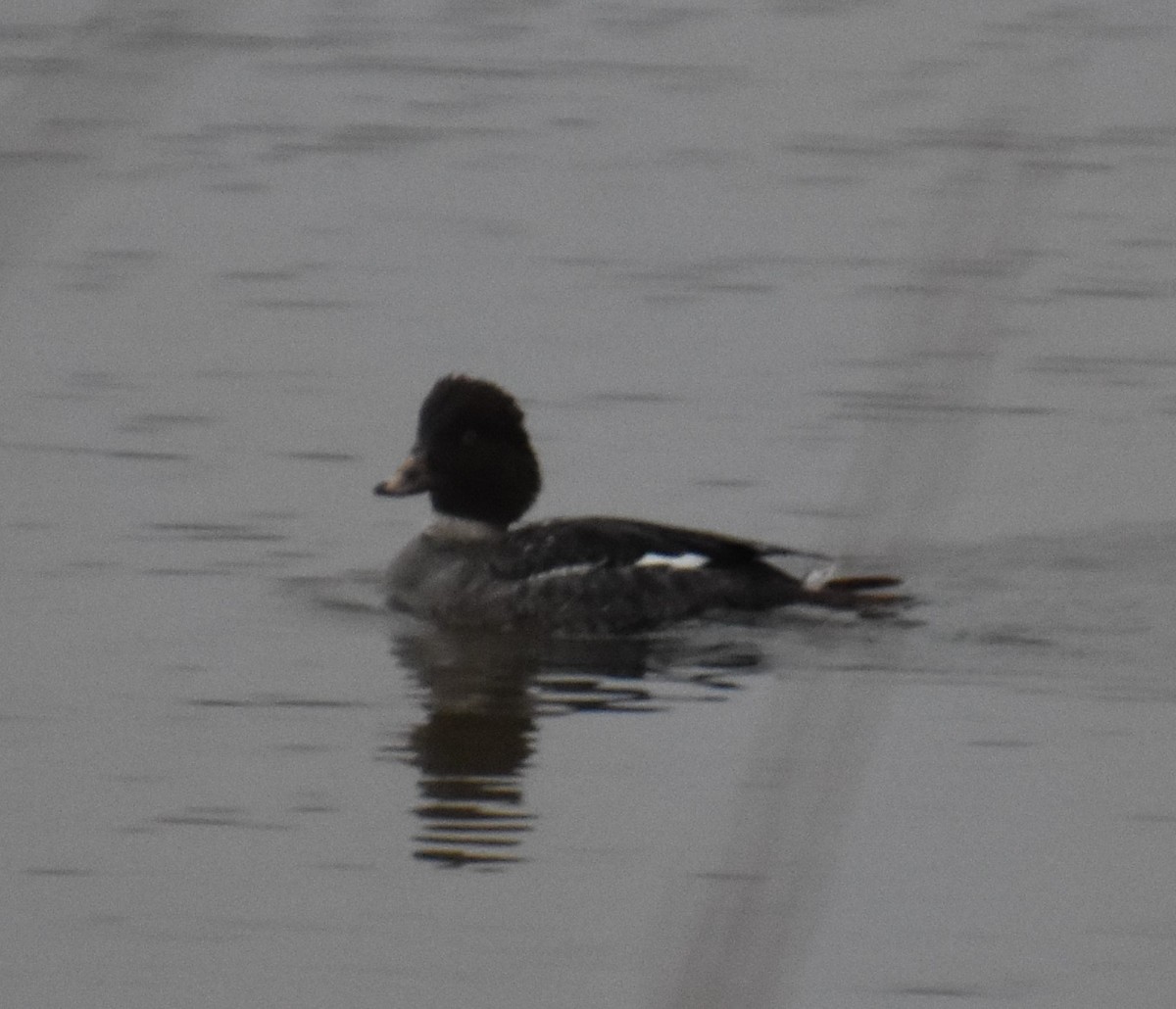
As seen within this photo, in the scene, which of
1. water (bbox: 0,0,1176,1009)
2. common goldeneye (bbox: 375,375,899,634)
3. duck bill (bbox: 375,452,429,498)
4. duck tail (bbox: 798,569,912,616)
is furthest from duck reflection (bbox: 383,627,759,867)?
duck bill (bbox: 375,452,429,498)

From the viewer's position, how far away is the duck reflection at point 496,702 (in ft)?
20.9

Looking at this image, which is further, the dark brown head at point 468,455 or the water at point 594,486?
the dark brown head at point 468,455

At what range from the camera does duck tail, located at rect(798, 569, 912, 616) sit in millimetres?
9344

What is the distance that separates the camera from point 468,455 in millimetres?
10312

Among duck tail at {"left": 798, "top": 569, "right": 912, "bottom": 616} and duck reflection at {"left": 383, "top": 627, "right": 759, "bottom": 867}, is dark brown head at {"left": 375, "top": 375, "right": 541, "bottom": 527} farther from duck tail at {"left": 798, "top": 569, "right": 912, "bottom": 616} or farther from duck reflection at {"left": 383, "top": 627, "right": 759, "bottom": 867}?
duck tail at {"left": 798, "top": 569, "right": 912, "bottom": 616}

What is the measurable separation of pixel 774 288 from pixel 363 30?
161 inches

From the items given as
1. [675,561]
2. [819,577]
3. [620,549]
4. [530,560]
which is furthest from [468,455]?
[819,577]

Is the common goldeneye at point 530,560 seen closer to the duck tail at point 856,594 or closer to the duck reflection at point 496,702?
the duck tail at point 856,594

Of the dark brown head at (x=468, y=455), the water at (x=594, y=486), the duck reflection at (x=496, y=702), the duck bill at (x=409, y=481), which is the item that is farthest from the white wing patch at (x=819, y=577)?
the duck bill at (x=409, y=481)

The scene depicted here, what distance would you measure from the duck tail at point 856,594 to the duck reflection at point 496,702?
51 cm

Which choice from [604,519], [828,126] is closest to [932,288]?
[604,519]

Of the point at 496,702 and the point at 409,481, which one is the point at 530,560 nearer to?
the point at 409,481

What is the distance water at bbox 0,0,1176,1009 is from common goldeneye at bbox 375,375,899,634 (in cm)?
21

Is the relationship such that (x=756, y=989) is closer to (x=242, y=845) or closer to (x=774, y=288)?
(x=242, y=845)
